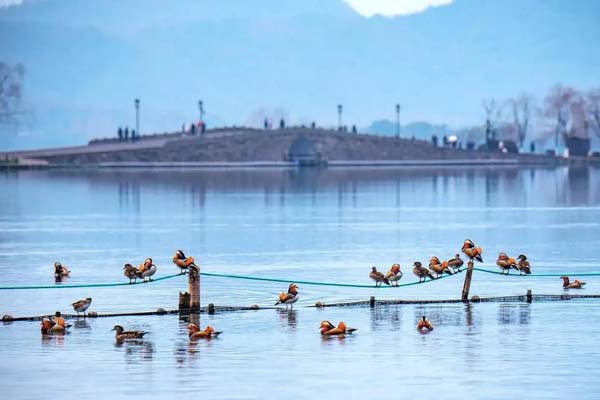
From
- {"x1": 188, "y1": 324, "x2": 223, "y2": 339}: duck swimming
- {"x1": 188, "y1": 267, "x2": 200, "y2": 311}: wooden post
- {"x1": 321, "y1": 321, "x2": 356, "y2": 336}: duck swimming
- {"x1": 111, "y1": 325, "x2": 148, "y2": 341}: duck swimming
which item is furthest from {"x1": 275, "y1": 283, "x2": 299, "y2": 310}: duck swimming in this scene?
{"x1": 111, "y1": 325, "x2": 148, "y2": 341}: duck swimming

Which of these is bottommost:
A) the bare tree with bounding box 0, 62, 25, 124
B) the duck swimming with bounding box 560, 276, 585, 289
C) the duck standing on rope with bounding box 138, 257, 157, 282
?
the duck swimming with bounding box 560, 276, 585, 289

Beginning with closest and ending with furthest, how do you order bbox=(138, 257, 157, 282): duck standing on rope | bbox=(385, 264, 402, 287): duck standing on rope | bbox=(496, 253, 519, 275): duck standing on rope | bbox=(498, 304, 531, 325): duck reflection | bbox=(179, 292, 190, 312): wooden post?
bbox=(498, 304, 531, 325): duck reflection
bbox=(179, 292, 190, 312): wooden post
bbox=(385, 264, 402, 287): duck standing on rope
bbox=(138, 257, 157, 282): duck standing on rope
bbox=(496, 253, 519, 275): duck standing on rope

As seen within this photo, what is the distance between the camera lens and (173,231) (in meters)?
59.0

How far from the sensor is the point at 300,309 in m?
32.2

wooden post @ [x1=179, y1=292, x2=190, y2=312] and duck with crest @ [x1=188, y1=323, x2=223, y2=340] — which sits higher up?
wooden post @ [x1=179, y1=292, x2=190, y2=312]

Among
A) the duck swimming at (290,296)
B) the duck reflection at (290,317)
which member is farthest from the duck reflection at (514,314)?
the duck swimming at (290,296)

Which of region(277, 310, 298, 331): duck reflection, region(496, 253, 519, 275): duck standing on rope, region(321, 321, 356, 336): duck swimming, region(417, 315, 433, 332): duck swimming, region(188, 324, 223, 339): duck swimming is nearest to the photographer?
region(188, 324, 223, 339): duck swimming

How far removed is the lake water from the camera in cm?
2444

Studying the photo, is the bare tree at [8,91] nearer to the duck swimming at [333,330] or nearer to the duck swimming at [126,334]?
the duck swimming at [126,334]

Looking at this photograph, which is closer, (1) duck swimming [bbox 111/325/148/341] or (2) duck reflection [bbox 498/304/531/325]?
(1) duck swimming [bbox 111/325/148/341]

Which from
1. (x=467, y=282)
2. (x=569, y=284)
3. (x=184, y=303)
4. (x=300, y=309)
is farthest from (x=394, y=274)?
(x=184, y=303)

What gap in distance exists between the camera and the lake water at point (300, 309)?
24.4m

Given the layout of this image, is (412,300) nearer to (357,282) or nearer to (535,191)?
(357,282)

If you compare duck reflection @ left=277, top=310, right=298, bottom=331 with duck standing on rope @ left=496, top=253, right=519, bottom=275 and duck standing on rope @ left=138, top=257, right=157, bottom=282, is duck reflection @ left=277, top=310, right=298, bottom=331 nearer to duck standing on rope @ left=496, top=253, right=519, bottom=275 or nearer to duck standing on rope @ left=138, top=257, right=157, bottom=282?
duck standing on rope @ left=138, top=257, right=157, bottom=282
